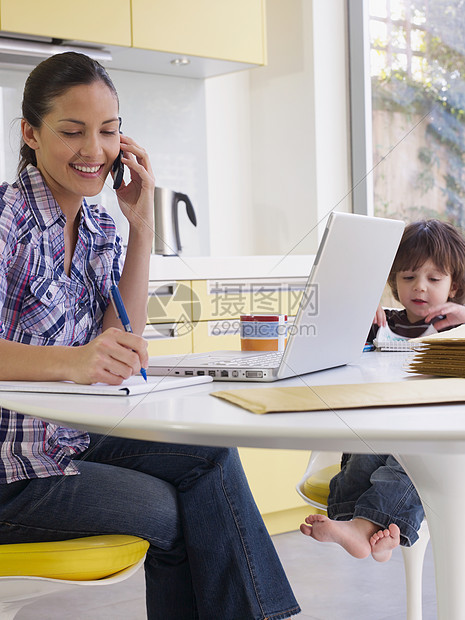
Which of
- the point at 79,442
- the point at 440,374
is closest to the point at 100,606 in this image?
the point at 79,442

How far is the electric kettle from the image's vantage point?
2.90 meters

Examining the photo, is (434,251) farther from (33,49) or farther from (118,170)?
(33,49)

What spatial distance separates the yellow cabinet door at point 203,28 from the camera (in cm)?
273

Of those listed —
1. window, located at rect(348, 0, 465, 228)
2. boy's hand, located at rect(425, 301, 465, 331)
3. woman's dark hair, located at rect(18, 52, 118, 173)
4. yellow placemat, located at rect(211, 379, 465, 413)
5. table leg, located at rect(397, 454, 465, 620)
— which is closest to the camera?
yellow placemat, located at rect(211, 379, 465, 413)

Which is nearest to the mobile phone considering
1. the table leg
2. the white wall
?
the table leg

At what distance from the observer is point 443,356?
1077 mm

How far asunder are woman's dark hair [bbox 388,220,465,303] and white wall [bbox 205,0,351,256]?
4.26ft

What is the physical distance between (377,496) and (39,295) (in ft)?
2.12

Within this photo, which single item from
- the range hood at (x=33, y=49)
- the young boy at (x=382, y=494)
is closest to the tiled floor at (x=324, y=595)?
the young boy at (x=382, y=494)

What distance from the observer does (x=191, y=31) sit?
2.83 m

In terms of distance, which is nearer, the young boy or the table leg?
the table leg

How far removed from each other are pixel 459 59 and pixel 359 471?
2.18m

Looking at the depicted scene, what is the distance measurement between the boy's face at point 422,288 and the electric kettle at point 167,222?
3.49 ft

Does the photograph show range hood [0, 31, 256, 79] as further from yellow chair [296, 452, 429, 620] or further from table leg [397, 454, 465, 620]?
table leg [397, 454, 465, 620]
